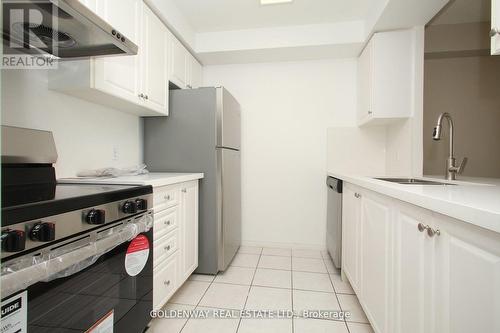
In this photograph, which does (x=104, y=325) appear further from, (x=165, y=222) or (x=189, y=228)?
(x=189, y=228)

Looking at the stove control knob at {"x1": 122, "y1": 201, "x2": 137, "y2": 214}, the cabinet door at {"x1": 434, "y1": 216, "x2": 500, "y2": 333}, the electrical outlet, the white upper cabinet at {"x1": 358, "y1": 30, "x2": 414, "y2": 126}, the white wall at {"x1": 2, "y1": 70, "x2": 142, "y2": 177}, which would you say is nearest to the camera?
the cabinet door at {"x1": 434, "y1": 216, "x2": 500, "y2": 333}

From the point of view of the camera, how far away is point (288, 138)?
2.82 meters

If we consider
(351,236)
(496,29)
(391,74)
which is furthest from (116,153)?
(391,74)

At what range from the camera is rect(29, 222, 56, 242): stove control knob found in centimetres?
69

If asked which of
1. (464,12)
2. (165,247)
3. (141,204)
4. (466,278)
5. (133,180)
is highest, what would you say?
(464,12)

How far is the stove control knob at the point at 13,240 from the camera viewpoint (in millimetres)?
616

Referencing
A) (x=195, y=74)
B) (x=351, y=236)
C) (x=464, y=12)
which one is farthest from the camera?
(x=195, y=74)

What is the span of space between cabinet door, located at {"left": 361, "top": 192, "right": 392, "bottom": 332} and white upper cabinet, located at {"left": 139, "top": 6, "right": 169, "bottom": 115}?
1648 mm

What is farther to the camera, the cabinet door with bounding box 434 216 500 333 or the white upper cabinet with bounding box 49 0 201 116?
the white upper cabinet with bounding box 49 0 201 116

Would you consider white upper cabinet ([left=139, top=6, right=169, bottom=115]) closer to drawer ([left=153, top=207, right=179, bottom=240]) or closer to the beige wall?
drawer ([left=153, top=207, right=179, bottom=240])

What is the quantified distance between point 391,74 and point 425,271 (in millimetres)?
1920

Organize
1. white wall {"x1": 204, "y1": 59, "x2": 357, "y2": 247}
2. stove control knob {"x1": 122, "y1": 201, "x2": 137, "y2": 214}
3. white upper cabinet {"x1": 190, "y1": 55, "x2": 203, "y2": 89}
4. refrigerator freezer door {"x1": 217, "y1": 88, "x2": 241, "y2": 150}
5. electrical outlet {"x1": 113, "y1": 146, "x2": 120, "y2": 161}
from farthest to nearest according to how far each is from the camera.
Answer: white wall {"x1": 204, "y1": 59, "x2": 357, "y2": 247}, white upper cabinet {"x1": 190, "y1": 55, "x2": 203, "y2": 89}, refrigerator freezer door {"x1": 217, "y1": 88, "x2": 241, "y2": 150}, electrical outlet {"x1": 113, "y1": 146, "x2": 120, "y2": 161}, stove control knob {"x1": 122, "y1": 201, "x2": 137, "y2": 214}

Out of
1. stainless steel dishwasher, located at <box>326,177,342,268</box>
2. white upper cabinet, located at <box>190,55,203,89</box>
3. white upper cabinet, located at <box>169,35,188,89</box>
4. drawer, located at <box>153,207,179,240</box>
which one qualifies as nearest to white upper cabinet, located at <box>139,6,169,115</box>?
white upper cabinet, located at <box>169,35,188,89</box>

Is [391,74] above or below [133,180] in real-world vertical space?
above
